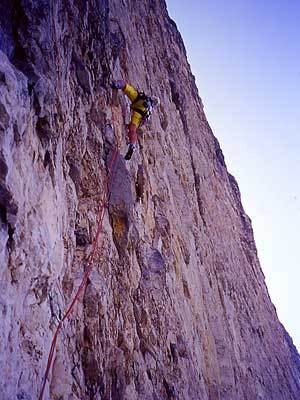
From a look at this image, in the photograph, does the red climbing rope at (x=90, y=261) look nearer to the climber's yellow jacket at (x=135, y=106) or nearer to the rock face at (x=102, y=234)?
the rock face at (x=102, y=234)

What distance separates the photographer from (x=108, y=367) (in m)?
5.25

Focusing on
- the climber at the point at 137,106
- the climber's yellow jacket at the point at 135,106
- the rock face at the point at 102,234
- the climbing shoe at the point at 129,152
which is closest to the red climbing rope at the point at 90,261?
the rock face at the point at 102,234

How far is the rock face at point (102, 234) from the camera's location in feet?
12.4

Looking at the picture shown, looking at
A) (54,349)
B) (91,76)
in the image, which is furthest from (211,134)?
(54,349)

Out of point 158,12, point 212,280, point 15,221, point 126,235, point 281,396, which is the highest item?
point 158,12

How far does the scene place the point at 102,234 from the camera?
630 cm

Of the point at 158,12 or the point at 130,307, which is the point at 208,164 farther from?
the point at 130,307

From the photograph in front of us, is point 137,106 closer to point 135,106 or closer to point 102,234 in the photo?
point 135,106

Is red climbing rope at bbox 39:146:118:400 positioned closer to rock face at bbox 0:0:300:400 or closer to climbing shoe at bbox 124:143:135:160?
rock face at bbox 0:0:300:400

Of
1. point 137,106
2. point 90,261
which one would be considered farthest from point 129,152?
point 90,261

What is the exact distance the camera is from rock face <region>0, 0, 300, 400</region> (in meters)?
3.77

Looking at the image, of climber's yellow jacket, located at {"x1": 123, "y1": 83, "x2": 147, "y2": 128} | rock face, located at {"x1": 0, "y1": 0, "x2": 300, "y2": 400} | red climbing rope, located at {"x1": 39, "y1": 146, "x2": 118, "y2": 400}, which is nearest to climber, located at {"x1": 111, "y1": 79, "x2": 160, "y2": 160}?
climber's yellow jacket, located at {"x1": 123, "y1": 83, "x2": 147, "y2": 128}

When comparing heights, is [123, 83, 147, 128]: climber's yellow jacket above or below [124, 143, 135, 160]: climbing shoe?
above

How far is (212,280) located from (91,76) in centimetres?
771
